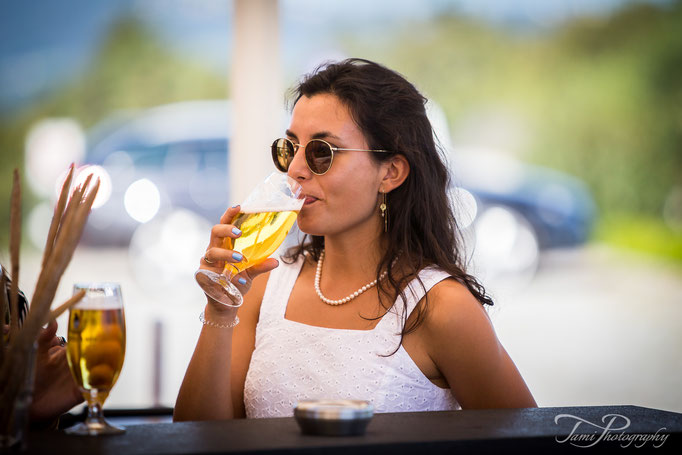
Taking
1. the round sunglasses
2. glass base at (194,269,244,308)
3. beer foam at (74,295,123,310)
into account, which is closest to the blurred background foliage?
the round sunglasses

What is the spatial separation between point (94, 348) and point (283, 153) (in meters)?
1.09

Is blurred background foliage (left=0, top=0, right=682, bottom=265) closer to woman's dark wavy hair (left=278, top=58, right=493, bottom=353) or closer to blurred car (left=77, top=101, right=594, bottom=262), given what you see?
blurred car (left=77, top=101, right=594, bottom=262)

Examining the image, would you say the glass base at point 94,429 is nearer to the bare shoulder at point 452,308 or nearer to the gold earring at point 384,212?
the bare shoulder at point 452,308

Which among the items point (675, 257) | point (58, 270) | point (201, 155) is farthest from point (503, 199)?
point (58, 270)

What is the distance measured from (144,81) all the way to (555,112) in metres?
2.70

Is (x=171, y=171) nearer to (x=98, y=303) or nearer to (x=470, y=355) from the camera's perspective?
(x=470, y=355)

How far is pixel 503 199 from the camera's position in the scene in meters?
5.13

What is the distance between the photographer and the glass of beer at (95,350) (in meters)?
1.26

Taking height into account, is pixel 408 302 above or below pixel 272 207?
below

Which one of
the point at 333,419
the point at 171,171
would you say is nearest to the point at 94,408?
the point at 333,419

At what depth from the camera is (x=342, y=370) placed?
210 centimetres

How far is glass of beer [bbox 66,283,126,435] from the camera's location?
4.15 feet

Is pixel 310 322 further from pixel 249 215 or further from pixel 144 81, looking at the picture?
pixel 144 81

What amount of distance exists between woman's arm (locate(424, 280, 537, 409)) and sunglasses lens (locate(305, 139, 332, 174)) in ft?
1.51
